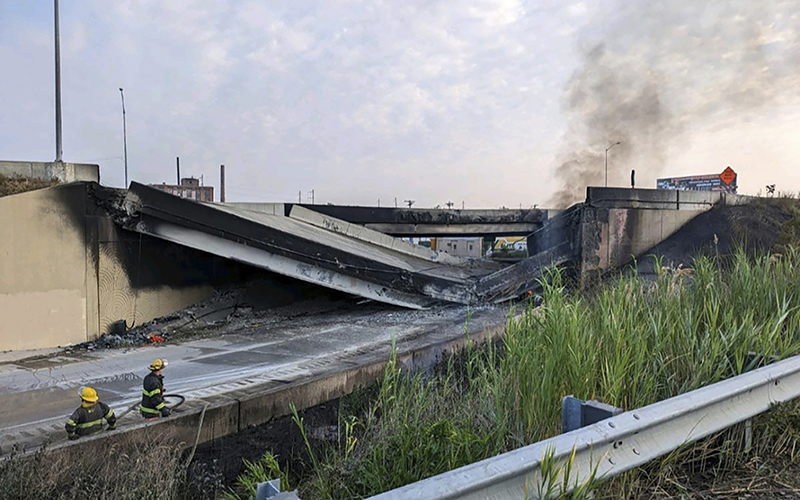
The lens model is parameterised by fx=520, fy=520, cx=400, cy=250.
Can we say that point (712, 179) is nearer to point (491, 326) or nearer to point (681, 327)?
point (491, 326)

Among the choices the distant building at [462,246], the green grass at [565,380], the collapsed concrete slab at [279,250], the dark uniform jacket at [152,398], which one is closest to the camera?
the green grass at [565,380]

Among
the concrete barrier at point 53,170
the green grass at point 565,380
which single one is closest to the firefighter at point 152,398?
the green grass at point 565,380

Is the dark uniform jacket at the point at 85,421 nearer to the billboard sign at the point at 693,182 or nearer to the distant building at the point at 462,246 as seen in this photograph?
the distant building at the point at 462,246

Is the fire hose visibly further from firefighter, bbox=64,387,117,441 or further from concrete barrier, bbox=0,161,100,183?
concrete barrier, bbox=0,161,100,183

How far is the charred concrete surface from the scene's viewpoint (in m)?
5.89

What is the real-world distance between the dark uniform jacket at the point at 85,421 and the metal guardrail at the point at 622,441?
4.70m

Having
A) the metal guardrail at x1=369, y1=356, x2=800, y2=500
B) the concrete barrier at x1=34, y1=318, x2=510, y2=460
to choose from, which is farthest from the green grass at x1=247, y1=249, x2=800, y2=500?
the concrete barrier at x1=34, y1=318, x2=510, y2=460

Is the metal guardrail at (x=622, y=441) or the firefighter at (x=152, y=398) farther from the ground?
the metal guardrail at (x=622, y=441)

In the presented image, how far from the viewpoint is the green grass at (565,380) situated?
2568 mm

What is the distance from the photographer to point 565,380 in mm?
2939

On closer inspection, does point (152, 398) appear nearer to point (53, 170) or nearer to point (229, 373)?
point (229, 373)

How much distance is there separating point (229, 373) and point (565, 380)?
19.8 feet

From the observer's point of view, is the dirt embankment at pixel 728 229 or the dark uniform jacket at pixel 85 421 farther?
the dirt embankment at pixel 728 229

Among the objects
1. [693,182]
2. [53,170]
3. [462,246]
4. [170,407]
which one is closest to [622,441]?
[170,407]
